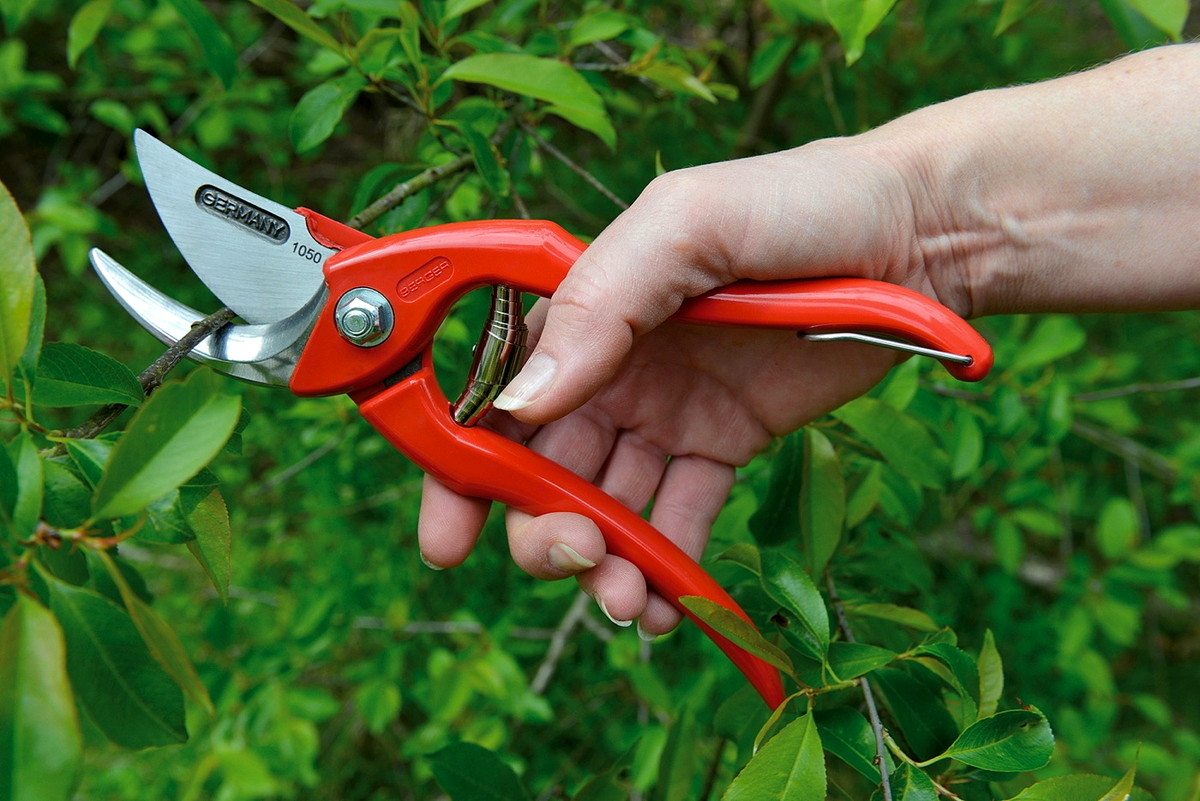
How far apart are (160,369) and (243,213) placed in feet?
0.88

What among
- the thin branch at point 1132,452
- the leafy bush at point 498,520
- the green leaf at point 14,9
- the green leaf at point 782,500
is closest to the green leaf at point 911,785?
the leafy bush at point 498,520

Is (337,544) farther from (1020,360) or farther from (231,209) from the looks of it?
→ (1020,360)

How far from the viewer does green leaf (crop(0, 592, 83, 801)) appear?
1.84ft

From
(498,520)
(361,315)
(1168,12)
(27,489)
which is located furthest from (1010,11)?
(498,520)

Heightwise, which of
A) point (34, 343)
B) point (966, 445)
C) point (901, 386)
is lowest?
point (966, 445)

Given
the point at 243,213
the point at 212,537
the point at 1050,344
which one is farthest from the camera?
the point at 1050,344

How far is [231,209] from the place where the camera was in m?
1.09

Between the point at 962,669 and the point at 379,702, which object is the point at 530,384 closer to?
the point at 962,669

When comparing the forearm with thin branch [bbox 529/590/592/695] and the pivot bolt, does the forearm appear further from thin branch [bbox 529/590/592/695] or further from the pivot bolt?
thin branch [bbox 529/590/592/695]

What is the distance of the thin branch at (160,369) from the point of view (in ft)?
2.92

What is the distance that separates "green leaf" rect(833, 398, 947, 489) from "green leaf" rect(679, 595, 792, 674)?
52 centimetres

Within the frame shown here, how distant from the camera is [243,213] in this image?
1.09 m

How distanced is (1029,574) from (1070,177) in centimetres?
252

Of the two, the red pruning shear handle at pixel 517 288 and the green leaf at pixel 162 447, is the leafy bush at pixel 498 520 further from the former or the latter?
the red pruning shear handle at pixel 517 288
